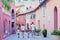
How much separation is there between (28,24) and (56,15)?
33479 millimetres

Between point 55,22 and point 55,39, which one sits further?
point 55,22

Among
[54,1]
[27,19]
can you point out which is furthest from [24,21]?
[54,1]

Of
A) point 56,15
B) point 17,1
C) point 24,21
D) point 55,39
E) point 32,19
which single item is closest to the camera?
point 55,39

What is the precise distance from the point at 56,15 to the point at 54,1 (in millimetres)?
1666

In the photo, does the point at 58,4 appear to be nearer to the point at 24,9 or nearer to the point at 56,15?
the point at 56,15

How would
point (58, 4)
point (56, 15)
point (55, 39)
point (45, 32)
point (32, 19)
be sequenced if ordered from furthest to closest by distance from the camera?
point (32, 19) → point (45, 32) → point (56, 15) → point (58, 4) → point (55, 39)

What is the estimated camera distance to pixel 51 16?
24.2 meters

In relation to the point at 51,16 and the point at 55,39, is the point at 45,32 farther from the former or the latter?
the point at 55,39

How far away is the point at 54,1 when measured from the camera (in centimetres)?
2261

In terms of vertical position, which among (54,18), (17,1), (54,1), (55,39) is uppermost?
(17,1)

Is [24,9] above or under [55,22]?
above

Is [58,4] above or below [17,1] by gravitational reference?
below

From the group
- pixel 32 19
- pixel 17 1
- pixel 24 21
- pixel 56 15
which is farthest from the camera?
pixel 17 1

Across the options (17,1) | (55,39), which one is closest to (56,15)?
(55,39)
